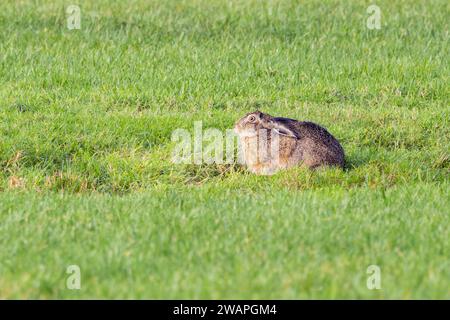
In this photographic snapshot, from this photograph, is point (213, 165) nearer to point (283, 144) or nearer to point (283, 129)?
point (283, 144)

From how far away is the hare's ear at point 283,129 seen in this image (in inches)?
368

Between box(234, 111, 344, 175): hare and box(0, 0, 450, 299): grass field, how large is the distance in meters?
0.15

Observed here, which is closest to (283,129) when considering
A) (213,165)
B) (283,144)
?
(283,144)

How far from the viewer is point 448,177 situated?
9.68 m

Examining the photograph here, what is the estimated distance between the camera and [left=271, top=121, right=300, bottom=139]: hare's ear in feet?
30.7

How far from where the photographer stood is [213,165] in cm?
988

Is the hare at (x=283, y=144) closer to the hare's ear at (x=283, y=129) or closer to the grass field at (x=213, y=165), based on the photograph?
the hare's ear at (x=283, y=129)

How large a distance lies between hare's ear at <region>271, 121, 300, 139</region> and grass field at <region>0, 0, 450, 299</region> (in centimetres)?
34

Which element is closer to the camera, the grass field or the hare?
the grass field

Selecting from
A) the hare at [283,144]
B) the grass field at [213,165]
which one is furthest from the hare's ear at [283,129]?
the grass field at [213,165]

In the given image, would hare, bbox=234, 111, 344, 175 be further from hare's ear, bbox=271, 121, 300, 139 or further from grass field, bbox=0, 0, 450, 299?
grass field, bbox=0, 0, 450, 299

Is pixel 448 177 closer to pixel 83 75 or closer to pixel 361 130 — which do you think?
pixel 361 130

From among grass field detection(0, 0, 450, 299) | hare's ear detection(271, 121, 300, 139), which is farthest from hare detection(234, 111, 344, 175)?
grass field detection(0, 0, 450, 299)
